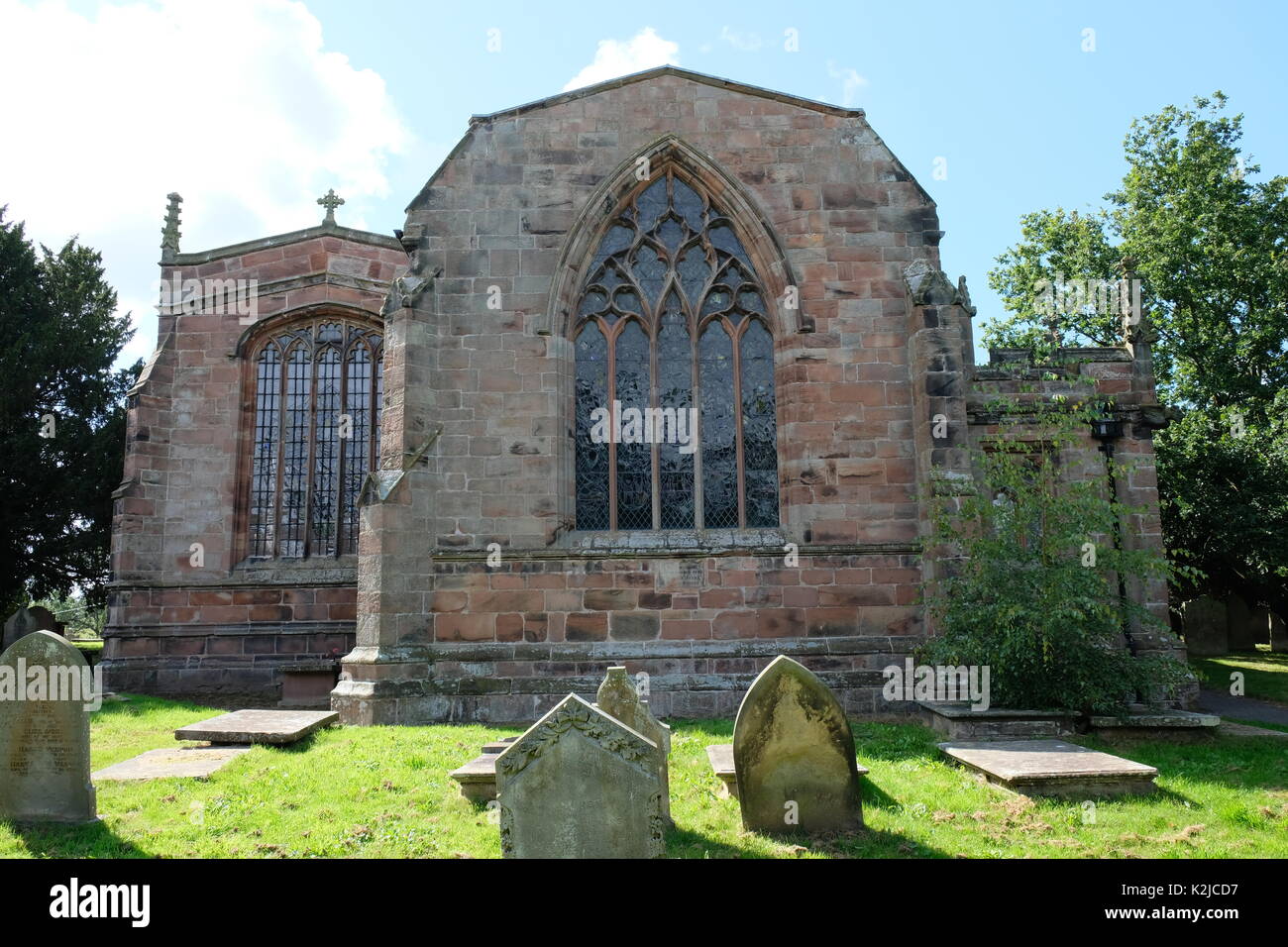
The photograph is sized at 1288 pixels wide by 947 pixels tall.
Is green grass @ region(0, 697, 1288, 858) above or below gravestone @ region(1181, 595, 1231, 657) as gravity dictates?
above

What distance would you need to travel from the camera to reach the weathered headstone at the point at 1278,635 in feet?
72.2

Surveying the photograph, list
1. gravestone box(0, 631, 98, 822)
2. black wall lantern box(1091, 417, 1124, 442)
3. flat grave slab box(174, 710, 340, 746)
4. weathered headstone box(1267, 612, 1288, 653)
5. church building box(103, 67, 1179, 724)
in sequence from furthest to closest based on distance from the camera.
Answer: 1. weathered headstone box(1267, 612, 1288, 653)
2. black wall lantern box(1091, 417, 1124, 442)
3. church building box(103, 67, 1179, 724)
4. flat grave slab box(174, 710, 340, 746)
5. gravestone box(0, 631, 98, 822)

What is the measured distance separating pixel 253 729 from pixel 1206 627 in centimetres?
2254

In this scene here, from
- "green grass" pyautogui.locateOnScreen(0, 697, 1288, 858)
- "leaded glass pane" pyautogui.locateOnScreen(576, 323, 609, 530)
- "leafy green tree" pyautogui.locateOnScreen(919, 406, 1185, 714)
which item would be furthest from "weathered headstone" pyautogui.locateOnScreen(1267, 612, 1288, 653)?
"leaded glass pane" pyautogui.locateOnScreen(576, 323, 609, 530)

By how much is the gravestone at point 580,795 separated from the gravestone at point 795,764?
1.33 meters

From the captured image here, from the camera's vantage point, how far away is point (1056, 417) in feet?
36.0

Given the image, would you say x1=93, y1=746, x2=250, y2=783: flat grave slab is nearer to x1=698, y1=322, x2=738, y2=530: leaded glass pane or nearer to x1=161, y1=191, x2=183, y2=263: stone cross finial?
x1=698, y1=322, x2=738, y2=530: leaded glass pane

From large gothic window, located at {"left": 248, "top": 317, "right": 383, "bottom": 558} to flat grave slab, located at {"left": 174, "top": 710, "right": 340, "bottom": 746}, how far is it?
619 centimetres

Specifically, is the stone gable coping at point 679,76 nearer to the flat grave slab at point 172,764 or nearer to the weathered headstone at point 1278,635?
the flat grave slab at point 172,764

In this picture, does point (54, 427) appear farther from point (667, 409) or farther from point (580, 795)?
point (580, 795)

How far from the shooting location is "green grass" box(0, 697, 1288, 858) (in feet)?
18.8

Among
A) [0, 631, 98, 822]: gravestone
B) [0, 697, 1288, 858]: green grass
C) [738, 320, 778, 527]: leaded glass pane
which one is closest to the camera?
[0, 697, 1288, 858]: green grass

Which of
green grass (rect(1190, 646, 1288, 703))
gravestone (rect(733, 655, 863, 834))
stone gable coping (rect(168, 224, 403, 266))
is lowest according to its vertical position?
green grass (rect(1190, 646, 1288, 703))
